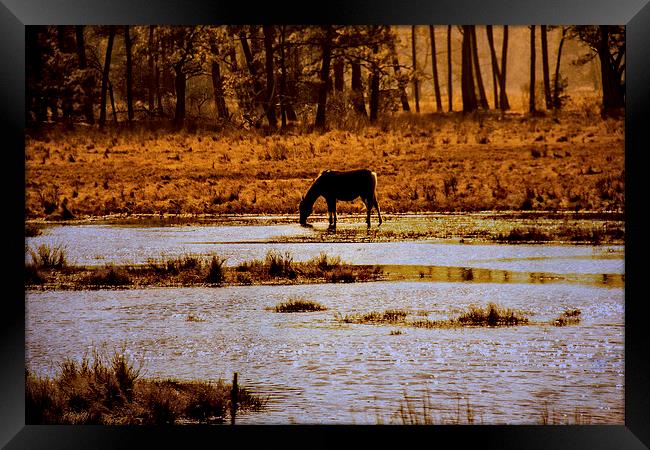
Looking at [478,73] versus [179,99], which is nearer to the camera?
[179,99]

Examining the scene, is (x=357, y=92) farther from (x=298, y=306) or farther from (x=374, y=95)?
(x=298, y=306)

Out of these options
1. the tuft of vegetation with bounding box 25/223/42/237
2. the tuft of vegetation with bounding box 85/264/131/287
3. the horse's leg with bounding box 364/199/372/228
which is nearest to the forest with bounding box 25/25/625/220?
the horse's leg with bounding box 364/199/372/228

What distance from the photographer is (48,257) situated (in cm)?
1127

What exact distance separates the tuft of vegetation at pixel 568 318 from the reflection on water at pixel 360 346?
0.17ft

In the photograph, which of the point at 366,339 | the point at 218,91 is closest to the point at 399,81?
the point at 218,91

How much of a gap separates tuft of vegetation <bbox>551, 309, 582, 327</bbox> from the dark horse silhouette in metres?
1.92

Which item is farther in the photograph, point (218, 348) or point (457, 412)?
point (218, 348)

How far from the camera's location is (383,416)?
10.3 m

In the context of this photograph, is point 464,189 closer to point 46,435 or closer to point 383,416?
point 383,416

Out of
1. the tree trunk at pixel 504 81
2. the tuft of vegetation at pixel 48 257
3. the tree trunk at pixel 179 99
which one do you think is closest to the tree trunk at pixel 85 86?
the tree trunk at pixel 179 99

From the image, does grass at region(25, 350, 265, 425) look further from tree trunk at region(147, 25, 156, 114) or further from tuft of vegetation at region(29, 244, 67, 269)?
tree trunk at region(147, 25, 156, 114)
